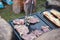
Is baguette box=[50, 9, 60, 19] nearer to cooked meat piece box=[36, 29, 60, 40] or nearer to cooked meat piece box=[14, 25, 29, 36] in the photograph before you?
cooked meat piece box=[14, 25, 29, 36]

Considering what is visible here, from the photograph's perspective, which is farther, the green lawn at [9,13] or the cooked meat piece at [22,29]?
the green lawn at [9,13]

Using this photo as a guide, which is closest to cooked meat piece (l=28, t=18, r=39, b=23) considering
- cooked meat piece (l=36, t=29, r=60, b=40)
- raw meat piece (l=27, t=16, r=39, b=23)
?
raw meat piece (l=27, t=16, r=39, b=23)

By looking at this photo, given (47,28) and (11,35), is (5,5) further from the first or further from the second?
(11,35)

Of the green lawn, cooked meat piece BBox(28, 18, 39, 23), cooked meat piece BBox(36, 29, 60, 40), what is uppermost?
cooked meat piece BBox(36, 29, 60, 40)

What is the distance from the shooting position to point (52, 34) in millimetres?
1335

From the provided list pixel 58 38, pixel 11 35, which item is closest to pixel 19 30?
pixel 11 35

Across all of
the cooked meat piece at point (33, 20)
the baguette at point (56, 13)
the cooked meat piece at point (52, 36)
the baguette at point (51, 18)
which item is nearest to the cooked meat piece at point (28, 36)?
the cooked meat piece at point (33, 20)

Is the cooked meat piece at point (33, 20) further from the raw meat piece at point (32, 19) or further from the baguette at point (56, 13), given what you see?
the baguette at point (56, 13)

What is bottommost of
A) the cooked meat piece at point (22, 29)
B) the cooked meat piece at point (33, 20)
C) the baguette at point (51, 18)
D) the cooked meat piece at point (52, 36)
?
the cooked meat piece at point (22, 29)

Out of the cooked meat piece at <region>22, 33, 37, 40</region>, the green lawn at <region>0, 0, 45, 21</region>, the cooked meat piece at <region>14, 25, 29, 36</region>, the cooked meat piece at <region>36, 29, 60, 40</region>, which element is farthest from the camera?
the green lawn at <region>0, 0, 45, 21</region>

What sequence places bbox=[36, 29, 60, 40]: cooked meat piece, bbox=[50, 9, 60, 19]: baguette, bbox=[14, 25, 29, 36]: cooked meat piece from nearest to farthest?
1. bbox=[36, 29, 60, 40]: cooked meat piece
2. bbox=[14, 25, 29, 36]: cooked meat piece
3. bbox=[50, 9, 60, 19]: baguette

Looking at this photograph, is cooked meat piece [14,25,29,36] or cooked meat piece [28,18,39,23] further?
cooked meat piece [28,18,39,23]

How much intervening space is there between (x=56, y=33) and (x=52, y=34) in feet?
0.11

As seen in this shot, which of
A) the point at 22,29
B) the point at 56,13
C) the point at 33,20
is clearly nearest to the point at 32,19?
the point at 33,20
